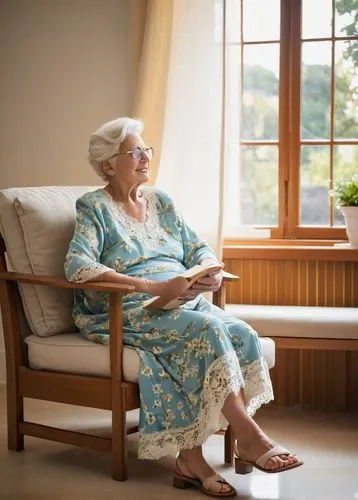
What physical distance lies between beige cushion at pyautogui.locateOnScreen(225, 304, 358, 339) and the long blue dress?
0.50m

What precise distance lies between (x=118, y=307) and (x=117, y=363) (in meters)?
0.20

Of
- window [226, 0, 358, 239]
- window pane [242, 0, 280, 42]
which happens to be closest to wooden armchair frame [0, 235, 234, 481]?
window [226, 0, 358, 239]


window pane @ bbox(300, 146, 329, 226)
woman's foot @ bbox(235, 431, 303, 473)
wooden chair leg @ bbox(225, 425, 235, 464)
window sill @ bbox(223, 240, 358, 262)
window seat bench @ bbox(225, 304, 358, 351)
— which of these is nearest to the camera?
woman's foot @ bbox(235, 431, 303, 473)

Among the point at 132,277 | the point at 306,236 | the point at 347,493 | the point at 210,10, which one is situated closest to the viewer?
the point at 347,493

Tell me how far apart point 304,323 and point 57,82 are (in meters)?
1.81

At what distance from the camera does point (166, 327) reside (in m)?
3.27

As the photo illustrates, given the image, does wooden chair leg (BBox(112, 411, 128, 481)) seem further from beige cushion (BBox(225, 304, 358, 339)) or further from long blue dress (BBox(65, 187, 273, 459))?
beige cushion (BBox(225, 304, 358, 339))

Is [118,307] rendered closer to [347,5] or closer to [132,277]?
[132,277]

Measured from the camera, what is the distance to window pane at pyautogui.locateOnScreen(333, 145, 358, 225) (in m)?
4.50

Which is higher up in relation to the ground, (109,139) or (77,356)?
(109,139)

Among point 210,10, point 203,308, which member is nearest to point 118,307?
point 203,308

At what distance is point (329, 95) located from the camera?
450 centimetres

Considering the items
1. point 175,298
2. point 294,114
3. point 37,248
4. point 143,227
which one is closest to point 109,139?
point 143,227

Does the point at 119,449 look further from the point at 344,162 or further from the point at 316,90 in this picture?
the point at 316,90
